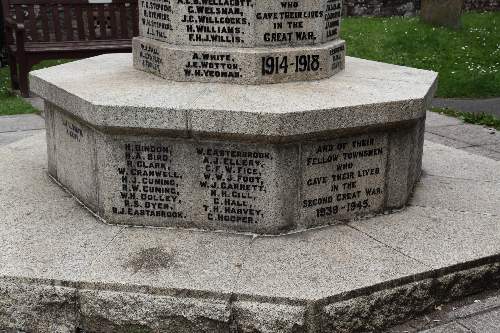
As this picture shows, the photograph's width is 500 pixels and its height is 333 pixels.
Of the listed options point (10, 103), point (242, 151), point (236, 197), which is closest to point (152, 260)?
point (236, 197)

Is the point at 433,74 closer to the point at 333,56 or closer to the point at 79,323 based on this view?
the point at 333,56

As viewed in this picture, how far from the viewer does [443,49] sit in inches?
512

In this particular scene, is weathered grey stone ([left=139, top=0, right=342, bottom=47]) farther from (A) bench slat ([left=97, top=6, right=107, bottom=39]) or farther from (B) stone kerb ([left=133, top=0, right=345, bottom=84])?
(A) bench slat ([left=97, top=6, right=107, bottom=39])

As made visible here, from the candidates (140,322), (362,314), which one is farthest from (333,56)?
(140,322)

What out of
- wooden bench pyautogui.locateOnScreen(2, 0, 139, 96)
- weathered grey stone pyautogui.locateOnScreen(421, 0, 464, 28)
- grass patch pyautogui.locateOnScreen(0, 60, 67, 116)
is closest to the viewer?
grass patch pyautogui.locateOnScreen(0, 60, 67, 116)

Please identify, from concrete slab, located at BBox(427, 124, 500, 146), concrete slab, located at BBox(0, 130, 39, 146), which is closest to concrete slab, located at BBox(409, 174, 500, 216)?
concrete slab, located at BBox(427, 124, 500, 146)

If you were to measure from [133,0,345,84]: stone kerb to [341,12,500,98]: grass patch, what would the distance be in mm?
6467

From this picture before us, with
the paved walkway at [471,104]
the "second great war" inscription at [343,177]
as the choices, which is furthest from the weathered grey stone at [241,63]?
the paved walkway at [471,104]

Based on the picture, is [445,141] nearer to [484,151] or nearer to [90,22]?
[484,151]

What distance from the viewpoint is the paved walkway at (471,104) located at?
9312mm

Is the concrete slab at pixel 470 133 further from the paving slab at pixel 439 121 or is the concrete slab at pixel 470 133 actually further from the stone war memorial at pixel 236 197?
the stone war memorial at pixel 236 197

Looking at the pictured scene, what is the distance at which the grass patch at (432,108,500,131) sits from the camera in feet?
27.0

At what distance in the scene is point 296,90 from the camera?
4.40 m

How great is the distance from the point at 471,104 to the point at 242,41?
638 cm
